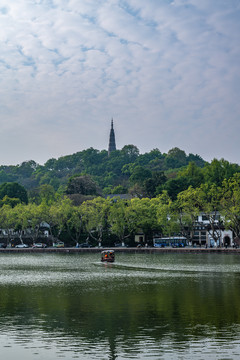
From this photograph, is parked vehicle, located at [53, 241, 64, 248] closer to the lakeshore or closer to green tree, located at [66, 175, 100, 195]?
the lakeshore

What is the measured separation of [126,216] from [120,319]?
303 ft

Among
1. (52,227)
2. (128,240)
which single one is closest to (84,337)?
(128,240)

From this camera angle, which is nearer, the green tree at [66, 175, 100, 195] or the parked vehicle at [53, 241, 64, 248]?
the parked vehicle at [53, 241, 64, 248]

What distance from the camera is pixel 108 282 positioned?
47.8m

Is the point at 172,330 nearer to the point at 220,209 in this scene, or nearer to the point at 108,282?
the point at 108,282

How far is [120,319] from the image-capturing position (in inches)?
1069

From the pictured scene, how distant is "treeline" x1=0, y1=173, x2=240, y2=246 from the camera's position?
11462 cm

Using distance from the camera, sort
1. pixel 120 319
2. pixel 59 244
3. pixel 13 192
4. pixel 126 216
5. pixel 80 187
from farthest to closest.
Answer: pixel 13 192 → pixel 80 187 → pixel 59 244 → pixel 126 216 → pixel 120 319

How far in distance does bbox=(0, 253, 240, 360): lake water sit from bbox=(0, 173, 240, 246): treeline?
66.7 metres

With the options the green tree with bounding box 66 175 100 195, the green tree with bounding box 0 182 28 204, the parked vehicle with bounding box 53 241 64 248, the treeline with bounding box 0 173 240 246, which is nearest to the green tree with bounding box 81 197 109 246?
the treeline with bounding box 0 173 240 246

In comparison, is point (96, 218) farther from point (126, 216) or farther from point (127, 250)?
point (127, 250)

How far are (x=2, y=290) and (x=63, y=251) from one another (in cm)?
7402

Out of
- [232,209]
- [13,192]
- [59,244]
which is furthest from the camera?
[13,192]

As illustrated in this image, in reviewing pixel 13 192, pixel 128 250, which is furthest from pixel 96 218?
pixel 13 192
